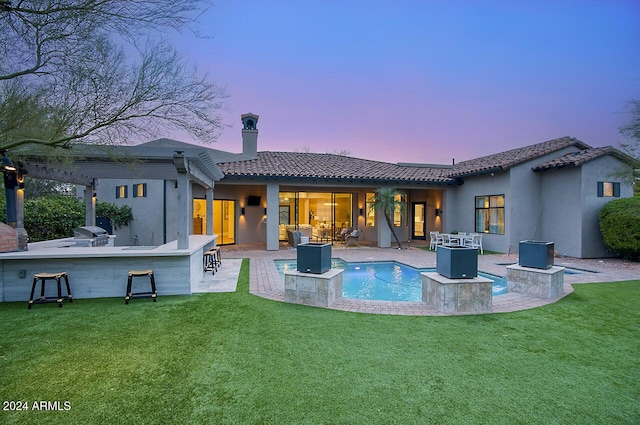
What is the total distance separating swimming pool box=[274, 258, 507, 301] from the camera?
24.3 feet

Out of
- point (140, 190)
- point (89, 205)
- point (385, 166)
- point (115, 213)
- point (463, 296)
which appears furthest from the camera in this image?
→ point (385, 166)

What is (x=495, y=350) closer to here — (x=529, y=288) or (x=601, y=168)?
(x=529, y=288)

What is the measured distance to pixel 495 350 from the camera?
3.91 meters

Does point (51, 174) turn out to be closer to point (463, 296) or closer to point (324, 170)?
point (463, 296)

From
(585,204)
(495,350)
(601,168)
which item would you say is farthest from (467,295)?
(601,168)

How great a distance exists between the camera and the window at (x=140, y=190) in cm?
1502

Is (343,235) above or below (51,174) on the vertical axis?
below

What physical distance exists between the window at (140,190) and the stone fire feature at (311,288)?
1216cm

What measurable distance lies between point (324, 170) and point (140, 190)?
907 cm

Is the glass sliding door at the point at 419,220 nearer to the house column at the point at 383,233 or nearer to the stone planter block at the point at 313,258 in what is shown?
the house column at the point at 383,233

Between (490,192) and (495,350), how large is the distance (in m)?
11.5

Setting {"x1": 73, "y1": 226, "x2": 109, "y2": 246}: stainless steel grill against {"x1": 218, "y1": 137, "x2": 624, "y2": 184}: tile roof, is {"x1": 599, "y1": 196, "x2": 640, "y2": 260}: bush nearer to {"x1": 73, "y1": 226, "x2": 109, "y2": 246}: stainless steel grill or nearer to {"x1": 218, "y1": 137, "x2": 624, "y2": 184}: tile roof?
{"x1": 218, "y1": 137, "x2": 624, "y2": 184}: tile roof

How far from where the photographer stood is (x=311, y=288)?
18.9ft

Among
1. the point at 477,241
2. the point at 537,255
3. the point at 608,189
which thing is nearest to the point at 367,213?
the point at 477,241
